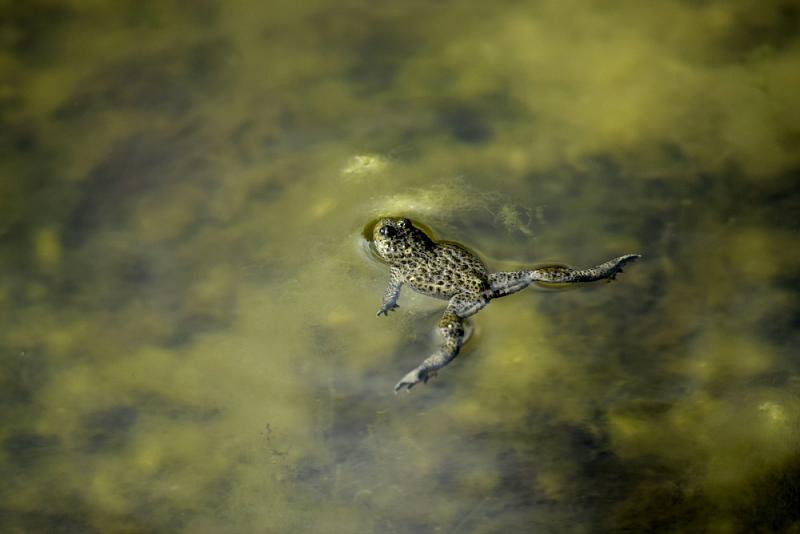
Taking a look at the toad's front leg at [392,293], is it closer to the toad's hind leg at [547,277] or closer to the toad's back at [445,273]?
the toad's back at [445,273]

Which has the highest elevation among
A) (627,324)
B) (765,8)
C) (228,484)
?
(765,8)

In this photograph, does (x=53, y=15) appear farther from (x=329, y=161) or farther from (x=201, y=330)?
(x=201, y=330)


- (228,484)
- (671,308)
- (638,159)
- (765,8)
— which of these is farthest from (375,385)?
(765,8)

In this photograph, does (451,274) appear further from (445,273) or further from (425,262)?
(425,262)

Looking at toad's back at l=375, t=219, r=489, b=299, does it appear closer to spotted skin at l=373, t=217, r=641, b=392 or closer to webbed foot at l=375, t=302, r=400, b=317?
spotted skin at l=373, t=217, r=641, b=392

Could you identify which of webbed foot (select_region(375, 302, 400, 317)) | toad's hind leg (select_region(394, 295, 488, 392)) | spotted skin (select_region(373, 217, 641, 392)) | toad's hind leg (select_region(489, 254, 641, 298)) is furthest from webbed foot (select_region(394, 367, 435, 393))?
toad's hind leg (select_region(489, 254, 641, 298))

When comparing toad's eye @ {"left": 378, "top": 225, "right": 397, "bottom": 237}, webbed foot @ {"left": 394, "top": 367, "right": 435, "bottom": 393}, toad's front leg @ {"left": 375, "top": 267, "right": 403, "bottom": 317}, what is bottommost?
webbed foot @ {"left": 394, "top": 367, "right": 435, "bottom": 393}

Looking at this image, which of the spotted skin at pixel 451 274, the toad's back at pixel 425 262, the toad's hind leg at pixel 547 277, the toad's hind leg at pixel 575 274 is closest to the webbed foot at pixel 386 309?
the spotted skin at pixel 451 274
